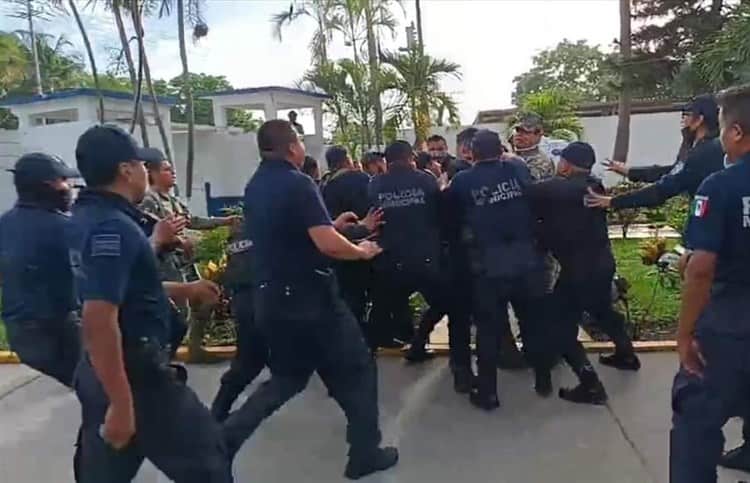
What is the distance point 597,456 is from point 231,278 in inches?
90.2

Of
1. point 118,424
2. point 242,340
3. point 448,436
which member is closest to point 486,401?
point 448,436

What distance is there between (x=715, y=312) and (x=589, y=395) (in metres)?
2.24

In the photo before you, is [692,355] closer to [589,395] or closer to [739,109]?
[739,109]

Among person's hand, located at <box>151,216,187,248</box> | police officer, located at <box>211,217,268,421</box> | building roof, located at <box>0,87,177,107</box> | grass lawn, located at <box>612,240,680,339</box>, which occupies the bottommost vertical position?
grass lawn, located at <box>612,240,680,339</box>

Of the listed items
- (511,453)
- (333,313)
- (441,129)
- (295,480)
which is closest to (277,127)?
(333,313)

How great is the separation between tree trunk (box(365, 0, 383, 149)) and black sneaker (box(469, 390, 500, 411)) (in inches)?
483

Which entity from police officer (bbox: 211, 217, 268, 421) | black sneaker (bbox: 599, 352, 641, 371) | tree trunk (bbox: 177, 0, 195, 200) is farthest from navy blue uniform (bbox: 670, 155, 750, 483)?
tree trunk (bbox: 177, 0, 195, 200)

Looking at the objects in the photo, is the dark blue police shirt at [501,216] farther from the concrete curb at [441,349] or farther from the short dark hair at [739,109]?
the short dark hair at [739,109]

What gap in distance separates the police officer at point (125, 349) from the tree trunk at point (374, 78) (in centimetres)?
1440

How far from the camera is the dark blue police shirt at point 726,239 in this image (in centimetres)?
267

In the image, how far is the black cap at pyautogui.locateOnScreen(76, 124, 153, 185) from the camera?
2.57 m

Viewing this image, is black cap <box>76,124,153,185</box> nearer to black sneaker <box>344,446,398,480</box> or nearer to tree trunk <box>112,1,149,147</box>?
black sneaker <box>344,446,398,480</box>

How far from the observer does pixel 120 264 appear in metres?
2.41

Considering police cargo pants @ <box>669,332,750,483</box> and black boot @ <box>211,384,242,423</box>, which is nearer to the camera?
police cargo pants @ <box>669,332,750,483</box>
